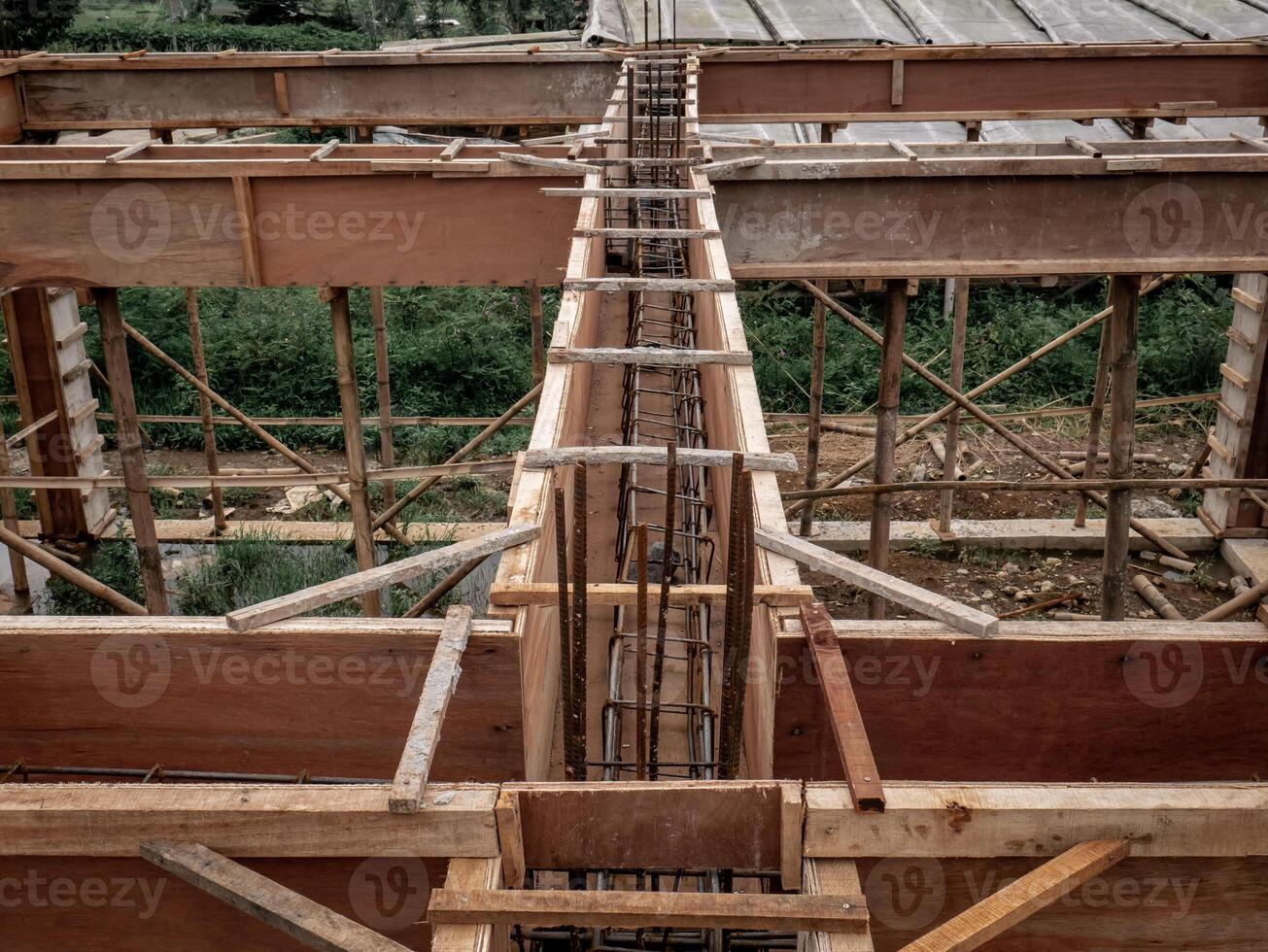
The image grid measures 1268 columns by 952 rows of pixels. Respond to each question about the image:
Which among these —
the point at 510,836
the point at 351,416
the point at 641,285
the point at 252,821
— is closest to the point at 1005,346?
the point at 351,416

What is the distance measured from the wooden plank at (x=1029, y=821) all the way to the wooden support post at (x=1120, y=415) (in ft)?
15.7

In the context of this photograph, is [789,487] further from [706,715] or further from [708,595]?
[708,595]

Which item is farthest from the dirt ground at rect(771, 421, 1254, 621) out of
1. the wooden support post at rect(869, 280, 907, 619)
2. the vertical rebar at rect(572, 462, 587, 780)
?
the vertical rebar at rect(572, 462, 587, 780)

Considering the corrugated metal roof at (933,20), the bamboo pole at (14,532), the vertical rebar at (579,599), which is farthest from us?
the corrugated metal roof at (933,20)

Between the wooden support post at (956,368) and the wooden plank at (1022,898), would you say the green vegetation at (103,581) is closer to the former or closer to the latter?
the wooden support post at (956,368)

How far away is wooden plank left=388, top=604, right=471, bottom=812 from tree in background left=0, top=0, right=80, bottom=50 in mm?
30866

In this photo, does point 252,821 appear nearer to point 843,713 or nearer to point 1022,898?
point 843,713

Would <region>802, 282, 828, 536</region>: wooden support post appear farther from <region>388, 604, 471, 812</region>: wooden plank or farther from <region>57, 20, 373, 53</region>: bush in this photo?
<region>57, 20, 373, 53</region>: bush

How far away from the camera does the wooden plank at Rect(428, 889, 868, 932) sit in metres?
2.10

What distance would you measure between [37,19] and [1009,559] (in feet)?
97.4

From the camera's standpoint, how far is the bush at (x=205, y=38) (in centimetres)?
3431

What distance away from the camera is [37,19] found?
30.2 metres

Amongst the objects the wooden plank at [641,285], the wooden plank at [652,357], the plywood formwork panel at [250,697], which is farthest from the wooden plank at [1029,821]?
the wooden plank at [641,285]

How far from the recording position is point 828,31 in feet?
50.6
